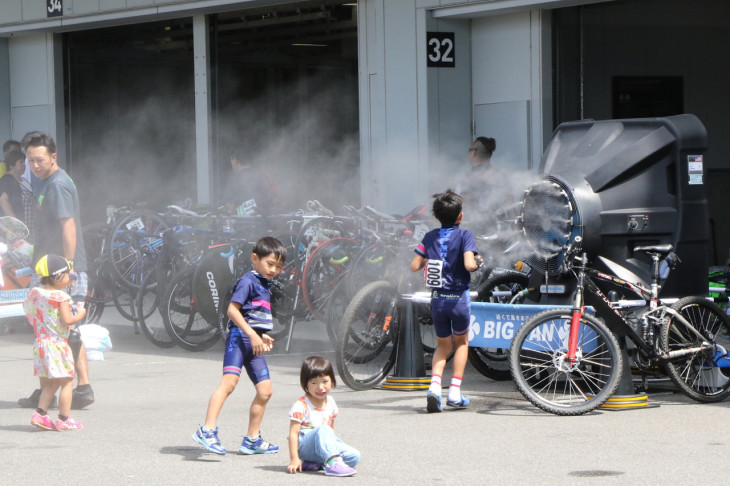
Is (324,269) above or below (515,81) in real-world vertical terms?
below

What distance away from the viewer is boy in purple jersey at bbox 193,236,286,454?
22.3 feet

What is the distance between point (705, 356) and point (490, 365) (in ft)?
6.15

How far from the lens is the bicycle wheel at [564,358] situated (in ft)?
26.0

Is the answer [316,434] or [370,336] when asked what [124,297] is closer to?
[370,336]

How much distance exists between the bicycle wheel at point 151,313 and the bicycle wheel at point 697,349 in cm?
537

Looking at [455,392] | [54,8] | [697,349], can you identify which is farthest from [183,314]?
[54,8]

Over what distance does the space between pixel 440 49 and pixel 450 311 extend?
21.9 ft

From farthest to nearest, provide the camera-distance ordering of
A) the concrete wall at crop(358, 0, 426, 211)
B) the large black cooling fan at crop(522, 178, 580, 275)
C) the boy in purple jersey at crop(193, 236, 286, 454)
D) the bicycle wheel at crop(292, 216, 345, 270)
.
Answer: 1. the concrete wall at crop(358, 0, 426, 211)
2. the bicycle wheel at crop(292, 216, 345, 270)
3. the large black cooling fan at crop(522, 178, 580, 275)
4. the boy in purple jersey at crop(193, 236, 286, 454)

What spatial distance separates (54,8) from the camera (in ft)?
60.3

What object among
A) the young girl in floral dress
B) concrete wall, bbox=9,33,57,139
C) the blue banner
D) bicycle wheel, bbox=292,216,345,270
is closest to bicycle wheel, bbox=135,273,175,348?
bicycle wheel, bbox=292,216,345,270

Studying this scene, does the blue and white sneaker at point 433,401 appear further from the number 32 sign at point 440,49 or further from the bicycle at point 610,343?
the number 32 sign at point 440,49

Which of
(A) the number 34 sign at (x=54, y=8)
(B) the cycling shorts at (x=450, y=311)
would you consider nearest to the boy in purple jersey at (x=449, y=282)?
(B) the cycling shorts at (x=450, y=311)

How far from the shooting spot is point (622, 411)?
8.13m

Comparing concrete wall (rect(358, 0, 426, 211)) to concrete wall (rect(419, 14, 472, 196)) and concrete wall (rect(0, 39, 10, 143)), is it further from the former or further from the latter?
concrete wall (rect(0, 39, 10, 143))
